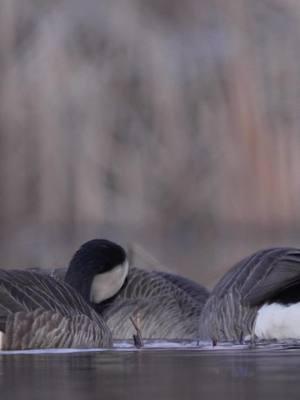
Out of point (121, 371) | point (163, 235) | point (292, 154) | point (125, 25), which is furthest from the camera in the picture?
point (163, 235)

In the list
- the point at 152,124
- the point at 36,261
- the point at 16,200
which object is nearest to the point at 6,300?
the point at 16,200

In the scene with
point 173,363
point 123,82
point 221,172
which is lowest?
point 173,363

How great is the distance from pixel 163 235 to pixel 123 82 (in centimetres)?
108

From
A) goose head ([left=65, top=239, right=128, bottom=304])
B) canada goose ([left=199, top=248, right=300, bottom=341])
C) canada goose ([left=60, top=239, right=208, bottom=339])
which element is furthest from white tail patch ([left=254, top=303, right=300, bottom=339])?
goose head ([left=65, top=239, right=128, bottom=304])

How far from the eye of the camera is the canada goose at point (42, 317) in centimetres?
514

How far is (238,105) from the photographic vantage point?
7695 mm

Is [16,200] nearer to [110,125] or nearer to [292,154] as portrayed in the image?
[110,125]

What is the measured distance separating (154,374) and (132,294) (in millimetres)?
3953

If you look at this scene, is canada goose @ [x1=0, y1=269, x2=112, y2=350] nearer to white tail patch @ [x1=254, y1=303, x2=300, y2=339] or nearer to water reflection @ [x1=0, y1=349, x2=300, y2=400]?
water reflection @ [x1=0, y1=349, x2=300, y2=400]

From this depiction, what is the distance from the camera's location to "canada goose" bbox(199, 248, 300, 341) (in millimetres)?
5726

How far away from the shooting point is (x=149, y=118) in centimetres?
798

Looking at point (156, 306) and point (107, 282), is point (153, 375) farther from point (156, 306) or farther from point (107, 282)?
point (156, 306)

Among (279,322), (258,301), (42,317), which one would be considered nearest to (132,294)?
(258,301)

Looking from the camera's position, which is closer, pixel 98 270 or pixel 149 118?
pixel 98 270
